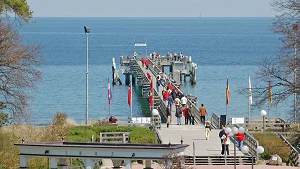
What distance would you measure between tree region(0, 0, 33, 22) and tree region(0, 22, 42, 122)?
0.63 metres

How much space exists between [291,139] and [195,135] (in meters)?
4.55

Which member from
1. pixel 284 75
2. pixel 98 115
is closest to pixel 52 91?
pixel 98 115

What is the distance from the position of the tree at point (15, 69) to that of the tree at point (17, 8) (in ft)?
2.05

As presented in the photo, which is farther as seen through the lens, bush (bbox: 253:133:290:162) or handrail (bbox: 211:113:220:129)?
handrail (bbox: 211:113:220:129)

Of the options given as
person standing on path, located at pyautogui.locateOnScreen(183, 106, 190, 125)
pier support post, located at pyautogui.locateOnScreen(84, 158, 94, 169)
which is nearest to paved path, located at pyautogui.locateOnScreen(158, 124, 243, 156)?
person standing on path, located at pyautogui.locateOnScreen(183, 106, 190, 125)

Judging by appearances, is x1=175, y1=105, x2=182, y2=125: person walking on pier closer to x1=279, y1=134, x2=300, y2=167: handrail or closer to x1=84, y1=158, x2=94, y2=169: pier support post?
x1=279, y1=134, x2=300, y2=167: handrail

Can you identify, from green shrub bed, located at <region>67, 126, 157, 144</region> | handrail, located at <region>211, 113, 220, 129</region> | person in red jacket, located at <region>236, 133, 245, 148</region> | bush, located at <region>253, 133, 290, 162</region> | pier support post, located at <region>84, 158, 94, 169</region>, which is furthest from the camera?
handrail, located at <region>211, 113, 220, 129</region>

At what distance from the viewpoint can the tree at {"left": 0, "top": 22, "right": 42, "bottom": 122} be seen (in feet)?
110

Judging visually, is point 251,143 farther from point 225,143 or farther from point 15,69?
point 15,69

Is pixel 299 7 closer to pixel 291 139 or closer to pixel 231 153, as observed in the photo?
pixel 231 153

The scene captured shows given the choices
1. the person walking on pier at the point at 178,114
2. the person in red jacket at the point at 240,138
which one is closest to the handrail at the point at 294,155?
the person in red jacket at the point at 240,138

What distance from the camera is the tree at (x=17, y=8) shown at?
115 ft

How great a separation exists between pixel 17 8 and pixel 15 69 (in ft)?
8.88

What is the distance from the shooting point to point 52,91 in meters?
85.9
